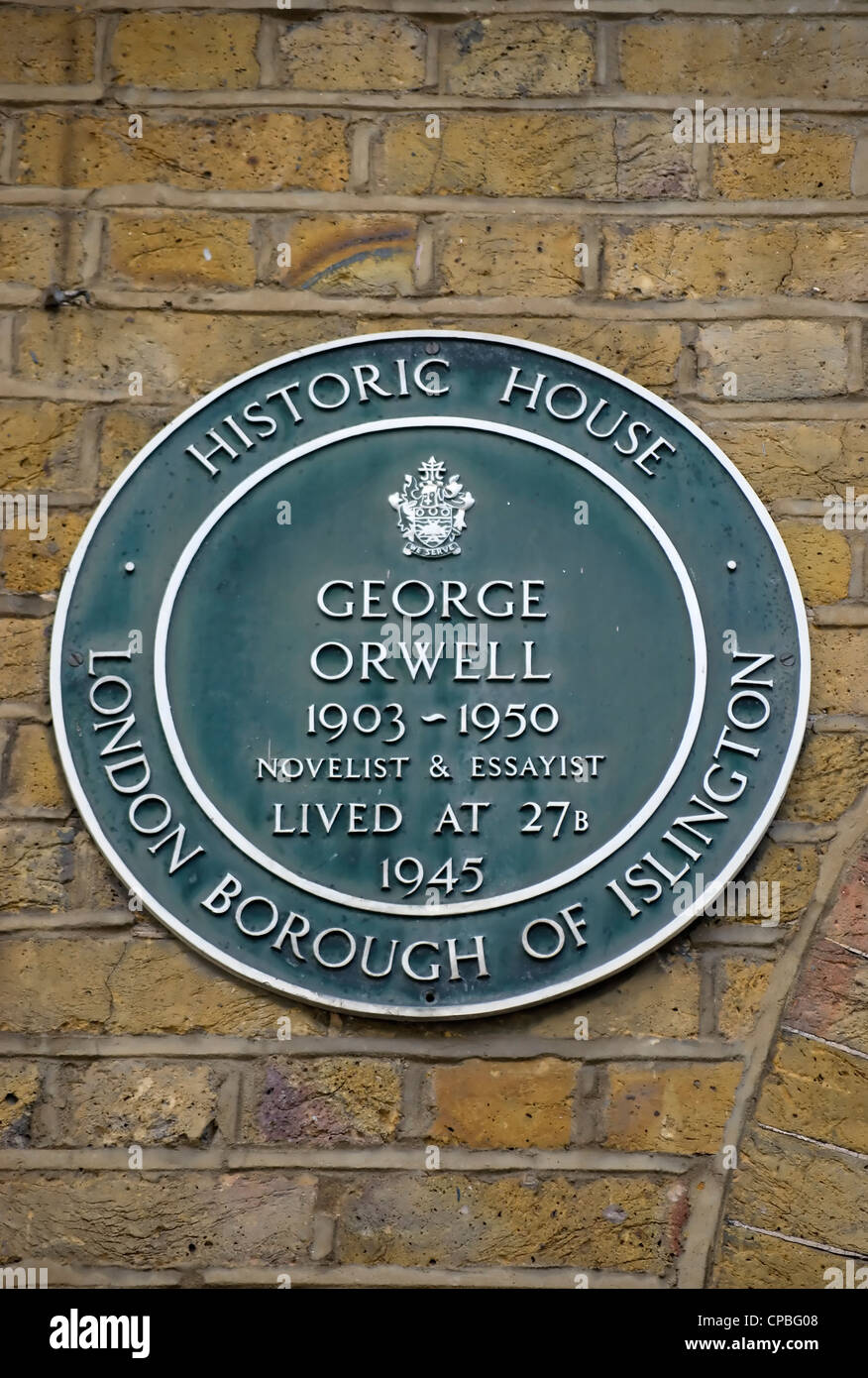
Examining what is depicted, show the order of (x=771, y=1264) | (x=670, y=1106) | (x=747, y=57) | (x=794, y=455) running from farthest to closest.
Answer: (x=747, y=57) < (x=794, y=455) < (x=670, y=1106) < (x=771, y=1264)

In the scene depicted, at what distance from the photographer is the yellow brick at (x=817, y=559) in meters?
4.07

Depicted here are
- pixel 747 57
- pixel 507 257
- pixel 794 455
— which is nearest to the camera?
pixel 794 455

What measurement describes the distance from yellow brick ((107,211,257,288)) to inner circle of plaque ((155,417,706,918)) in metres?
0.52

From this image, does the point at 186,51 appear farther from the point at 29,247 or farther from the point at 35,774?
the point at 35,774

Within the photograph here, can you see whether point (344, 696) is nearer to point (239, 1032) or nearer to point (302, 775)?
point (302, 775)

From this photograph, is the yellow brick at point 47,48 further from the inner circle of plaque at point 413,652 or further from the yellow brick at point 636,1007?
the yellow brick at point 636,1007

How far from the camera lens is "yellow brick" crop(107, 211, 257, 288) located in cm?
424

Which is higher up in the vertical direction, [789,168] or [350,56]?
[350,56]

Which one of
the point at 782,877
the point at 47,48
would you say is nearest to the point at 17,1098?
the point at 782,877

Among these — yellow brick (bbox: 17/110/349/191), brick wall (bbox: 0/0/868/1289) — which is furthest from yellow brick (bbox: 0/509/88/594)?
yellow brick (bbox: 17/110/349/191)

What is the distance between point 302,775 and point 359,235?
1366mm

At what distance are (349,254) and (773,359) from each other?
107cm

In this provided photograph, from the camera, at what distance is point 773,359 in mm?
4195

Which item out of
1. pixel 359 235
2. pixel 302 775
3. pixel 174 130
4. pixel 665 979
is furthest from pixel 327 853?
pixel 174 130
